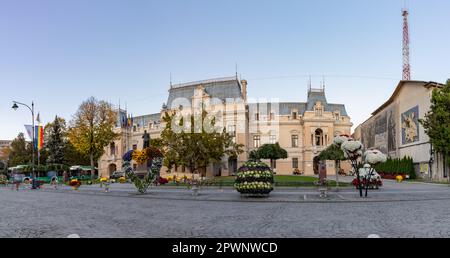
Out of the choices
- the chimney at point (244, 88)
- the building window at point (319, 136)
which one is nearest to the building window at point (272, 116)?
the chimney at point (244, 88)

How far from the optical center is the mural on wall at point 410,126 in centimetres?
4569

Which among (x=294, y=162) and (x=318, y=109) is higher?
(x=318, y=109)

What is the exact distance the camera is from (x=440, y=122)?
37.3 m

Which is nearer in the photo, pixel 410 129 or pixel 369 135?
pixel 410 129

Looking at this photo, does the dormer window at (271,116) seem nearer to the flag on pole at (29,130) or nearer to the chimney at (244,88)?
the chimney at (244,88)

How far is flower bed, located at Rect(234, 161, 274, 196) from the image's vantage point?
20.2 metres

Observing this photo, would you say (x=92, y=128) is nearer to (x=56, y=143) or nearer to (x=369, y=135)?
(x=56, y=143)

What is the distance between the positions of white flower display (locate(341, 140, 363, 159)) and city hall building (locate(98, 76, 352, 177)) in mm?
39663

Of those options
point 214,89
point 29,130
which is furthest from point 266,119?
point 29,130

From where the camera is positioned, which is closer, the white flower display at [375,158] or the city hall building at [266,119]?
the white flower display at [375,158]

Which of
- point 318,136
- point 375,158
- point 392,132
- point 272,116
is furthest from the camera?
point 272,116

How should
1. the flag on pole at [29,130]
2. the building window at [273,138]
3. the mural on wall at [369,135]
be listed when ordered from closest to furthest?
the flag on pole at [29,130] → the building window at [273,138] → the mural on wall at [369,135]

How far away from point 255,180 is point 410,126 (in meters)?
35.4
